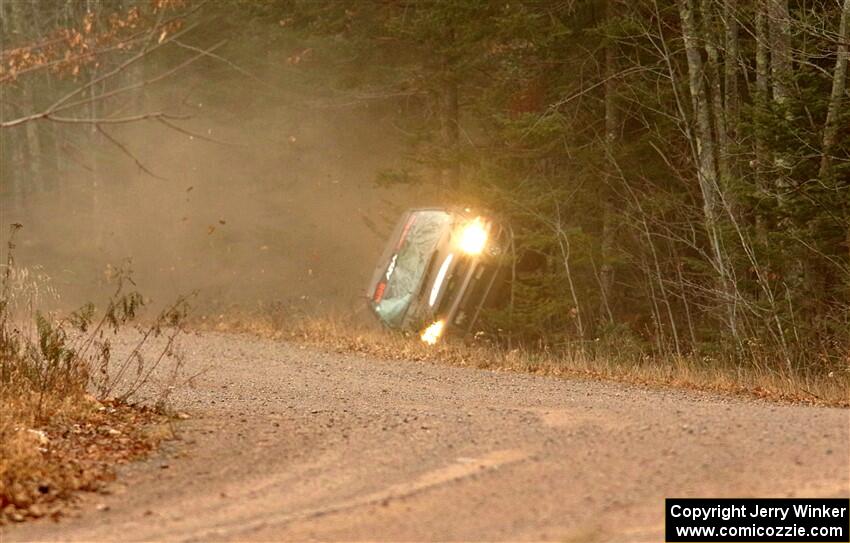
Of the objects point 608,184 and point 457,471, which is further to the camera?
point 608,184

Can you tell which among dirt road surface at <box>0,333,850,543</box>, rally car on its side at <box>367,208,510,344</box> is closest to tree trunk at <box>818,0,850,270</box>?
dirt road surface at <box>0,333,850,543</box>

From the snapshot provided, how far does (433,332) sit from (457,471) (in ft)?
34.3

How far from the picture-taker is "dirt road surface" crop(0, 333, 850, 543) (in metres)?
6.68

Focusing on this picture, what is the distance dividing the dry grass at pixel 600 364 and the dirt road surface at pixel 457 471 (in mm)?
2222

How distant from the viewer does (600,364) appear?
15133 mm

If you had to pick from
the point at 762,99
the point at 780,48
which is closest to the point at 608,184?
the point at 780,48

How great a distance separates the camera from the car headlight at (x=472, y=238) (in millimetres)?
18641

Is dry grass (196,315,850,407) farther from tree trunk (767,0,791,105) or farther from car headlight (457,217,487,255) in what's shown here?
tree trunk (767,0,791,105)

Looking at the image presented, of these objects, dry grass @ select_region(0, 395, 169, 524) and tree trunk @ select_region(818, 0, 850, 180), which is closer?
dry grass @ select_region(0, 395, 169, 524)

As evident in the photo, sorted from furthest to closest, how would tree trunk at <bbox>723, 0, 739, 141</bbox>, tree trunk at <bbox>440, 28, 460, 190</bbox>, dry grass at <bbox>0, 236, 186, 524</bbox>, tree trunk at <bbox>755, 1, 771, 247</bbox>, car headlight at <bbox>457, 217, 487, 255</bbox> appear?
tree trunk at <bbox>440, 28, 460, 190</bbox> < car headlight at <bbox>457, 217, 487, 255</bbox> < tree trunk at <bbox>723, 0, 739, 141</bbox> < tree trunk at <bbox>755, 1, 771, 247</bbox> < dry grass at <bbox>0, 236, 186, 524</bbox>

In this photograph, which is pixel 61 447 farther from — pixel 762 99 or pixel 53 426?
pixel 762 99

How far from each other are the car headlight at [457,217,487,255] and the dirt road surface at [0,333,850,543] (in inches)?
295

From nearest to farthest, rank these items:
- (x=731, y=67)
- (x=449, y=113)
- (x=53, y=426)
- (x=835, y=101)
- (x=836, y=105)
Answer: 1. (x=53, y=426)
2. (x=835, y=101)
3. (x=836, y=105)
4. (x=731, y=67)
5. (x=449, y=113)

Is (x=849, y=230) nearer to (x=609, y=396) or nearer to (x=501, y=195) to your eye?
(x=609, y=396)
